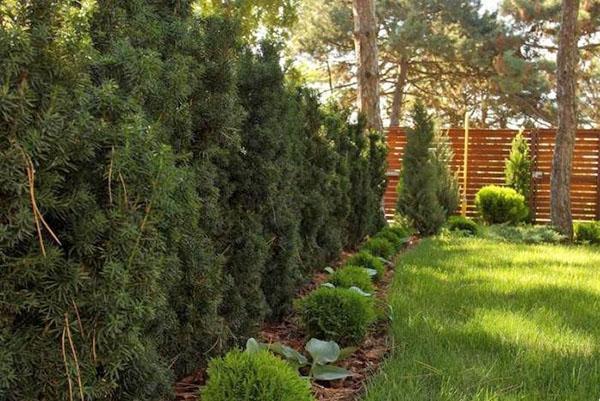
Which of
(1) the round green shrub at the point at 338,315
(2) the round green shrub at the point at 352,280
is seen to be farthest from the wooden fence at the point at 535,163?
(1) the round green shrub at the point at 338,315

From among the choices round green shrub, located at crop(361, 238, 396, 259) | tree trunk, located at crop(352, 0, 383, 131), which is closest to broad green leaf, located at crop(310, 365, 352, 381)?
round green shrub, located at crop(361, 238, 396, 259)

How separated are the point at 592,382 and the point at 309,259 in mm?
2393

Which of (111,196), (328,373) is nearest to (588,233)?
(328,373)

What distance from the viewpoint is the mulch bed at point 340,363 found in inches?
88.2

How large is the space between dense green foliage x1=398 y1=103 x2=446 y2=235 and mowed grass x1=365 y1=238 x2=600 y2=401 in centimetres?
342

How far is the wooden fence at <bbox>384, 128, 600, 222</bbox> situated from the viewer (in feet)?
39.7

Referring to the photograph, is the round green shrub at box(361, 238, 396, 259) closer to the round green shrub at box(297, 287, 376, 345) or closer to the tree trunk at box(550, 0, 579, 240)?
the round green shrub at box(297, 287, 376, 345)

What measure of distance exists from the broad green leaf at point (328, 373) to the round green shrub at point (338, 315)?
0.41 m

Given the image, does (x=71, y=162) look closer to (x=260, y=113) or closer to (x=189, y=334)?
(x=189, y=334)

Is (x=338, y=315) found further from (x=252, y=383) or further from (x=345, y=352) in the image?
(x=252, y=383)

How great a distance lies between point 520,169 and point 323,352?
10.5 meters

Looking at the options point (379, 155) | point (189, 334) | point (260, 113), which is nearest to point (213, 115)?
point (260, 113)

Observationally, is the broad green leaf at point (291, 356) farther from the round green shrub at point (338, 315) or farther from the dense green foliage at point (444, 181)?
the dense green foliage at point (444, 181)

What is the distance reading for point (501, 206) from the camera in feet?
35.1
